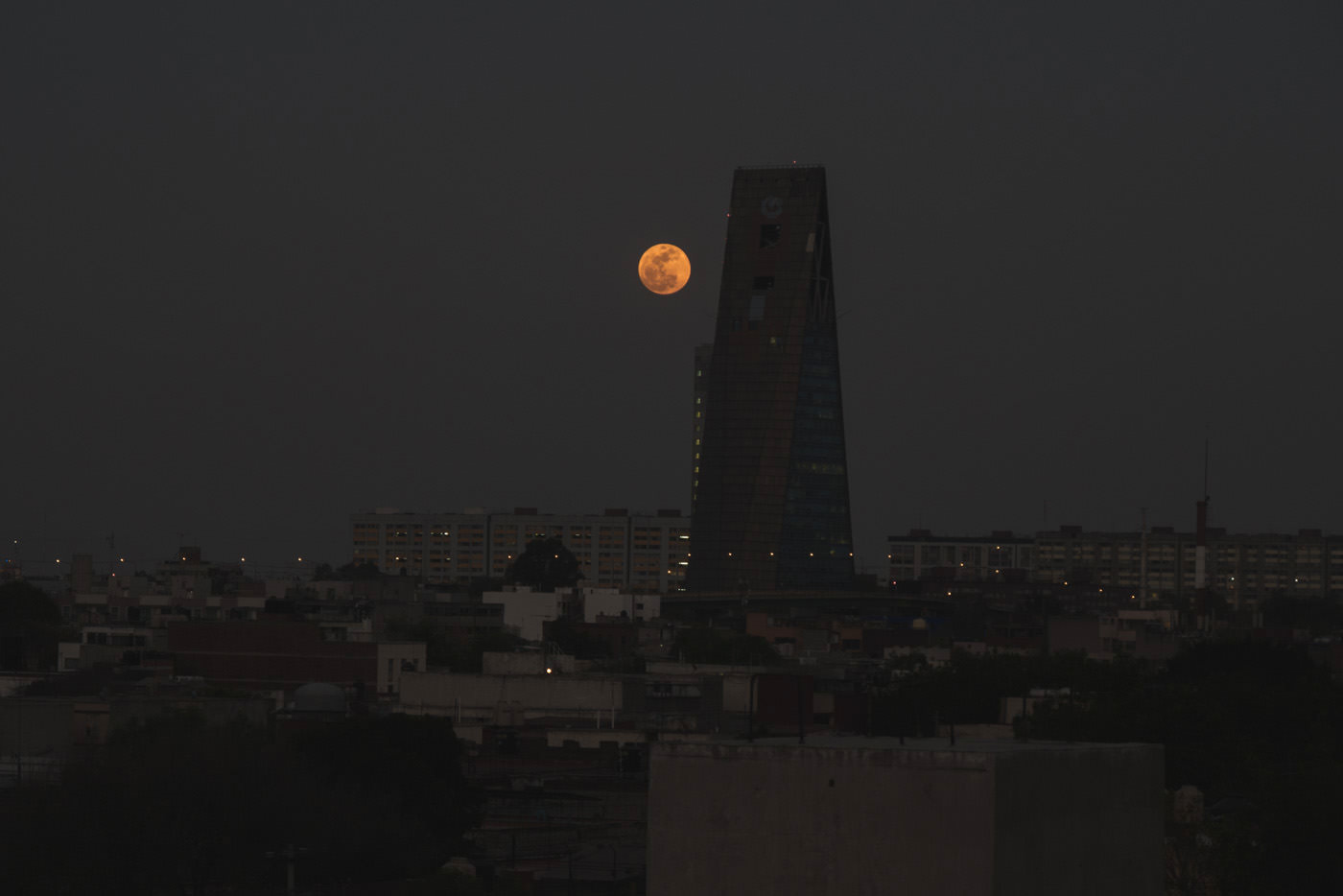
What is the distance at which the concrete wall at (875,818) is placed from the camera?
62.4ft

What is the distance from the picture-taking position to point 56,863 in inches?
1480

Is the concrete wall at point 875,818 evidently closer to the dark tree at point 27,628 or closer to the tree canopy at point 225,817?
the tree canopy at point 225,817

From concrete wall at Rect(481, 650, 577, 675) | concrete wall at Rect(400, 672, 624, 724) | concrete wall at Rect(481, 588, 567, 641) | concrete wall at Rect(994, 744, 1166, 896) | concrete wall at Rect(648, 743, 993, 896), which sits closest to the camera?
concrete wall at Rect(648, 743, 993, 896)

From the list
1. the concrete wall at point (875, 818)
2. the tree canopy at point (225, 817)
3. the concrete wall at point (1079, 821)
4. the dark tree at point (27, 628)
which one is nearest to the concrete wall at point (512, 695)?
the tree canopy at point (225, 817)

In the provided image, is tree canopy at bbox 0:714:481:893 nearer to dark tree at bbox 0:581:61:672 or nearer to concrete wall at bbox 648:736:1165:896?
concrete wall at bbox 648:736:1165:896

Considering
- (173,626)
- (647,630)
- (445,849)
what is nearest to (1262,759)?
(445,849)

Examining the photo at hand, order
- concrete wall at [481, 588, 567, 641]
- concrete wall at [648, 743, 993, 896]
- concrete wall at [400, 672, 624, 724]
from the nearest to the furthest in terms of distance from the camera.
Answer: concrete wall at [648, 743, 993, 896] → concrete wall at [400, 672, 624, 724] → concrete wall at [481, 588, 567, 641]

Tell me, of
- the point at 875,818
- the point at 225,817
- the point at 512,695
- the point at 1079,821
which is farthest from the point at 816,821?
the point at 512,695

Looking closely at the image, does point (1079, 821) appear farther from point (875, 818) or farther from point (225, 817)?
point (225, 817)

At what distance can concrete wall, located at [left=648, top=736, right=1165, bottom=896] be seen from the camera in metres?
19.0

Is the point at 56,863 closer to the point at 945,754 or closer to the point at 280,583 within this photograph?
the point at 945,754

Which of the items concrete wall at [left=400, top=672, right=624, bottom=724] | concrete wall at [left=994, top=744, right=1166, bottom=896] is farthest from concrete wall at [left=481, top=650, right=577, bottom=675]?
concrete wall at [left=994, top=744, right=1166, bottom=896]

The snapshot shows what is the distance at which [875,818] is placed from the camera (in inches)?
759

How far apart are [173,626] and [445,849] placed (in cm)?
4525
